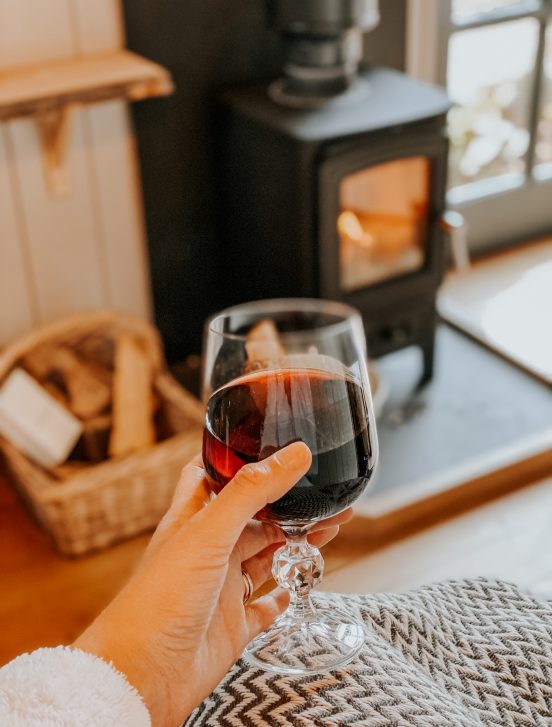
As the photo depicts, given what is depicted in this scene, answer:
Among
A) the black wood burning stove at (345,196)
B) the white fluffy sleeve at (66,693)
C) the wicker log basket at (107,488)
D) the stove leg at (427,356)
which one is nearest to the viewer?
the white fluffy sleeve at (66,693)

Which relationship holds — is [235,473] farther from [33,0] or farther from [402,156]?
[33,0]

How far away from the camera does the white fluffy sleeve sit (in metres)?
0.58

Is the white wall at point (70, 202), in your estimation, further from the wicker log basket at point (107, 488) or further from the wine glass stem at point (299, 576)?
the wine glass stem at point (299, 576)

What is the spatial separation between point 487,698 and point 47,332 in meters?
1.77

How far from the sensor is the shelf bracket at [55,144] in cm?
210

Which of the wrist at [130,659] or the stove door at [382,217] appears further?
the stove door at [382,217]

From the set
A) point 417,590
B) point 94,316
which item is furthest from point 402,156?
point 417,590

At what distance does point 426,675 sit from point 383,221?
1686mm

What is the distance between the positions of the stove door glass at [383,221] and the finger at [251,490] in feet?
5.03

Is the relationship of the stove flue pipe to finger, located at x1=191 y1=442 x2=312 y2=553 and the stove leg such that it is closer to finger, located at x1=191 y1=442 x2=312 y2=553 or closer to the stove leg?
the stove leg

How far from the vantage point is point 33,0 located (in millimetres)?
2107

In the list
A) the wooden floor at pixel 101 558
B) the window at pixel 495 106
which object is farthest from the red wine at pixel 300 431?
the window at pixel 495 106

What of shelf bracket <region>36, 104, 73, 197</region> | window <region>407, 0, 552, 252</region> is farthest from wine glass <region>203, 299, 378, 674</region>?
window <region>407, 0, 552, 252</region>

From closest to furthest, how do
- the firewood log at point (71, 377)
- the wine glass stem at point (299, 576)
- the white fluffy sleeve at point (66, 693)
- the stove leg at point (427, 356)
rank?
the white fluffy sleeve at point (66, 693)
the wine glass stem at point (299, 576)
the firewood log at point (71, 377)
the stove leg at point (427, 356)
